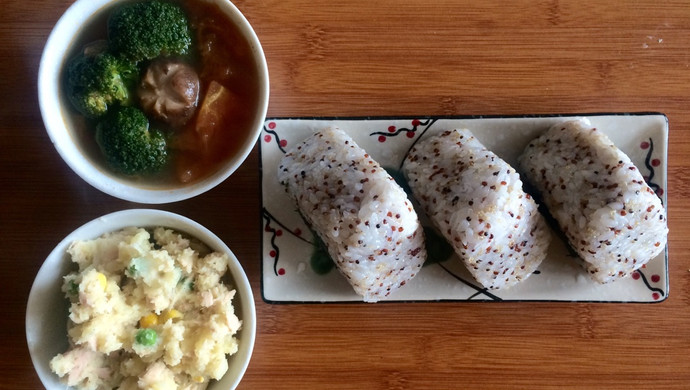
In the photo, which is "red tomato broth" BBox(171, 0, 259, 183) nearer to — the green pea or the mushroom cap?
the mushroom cap

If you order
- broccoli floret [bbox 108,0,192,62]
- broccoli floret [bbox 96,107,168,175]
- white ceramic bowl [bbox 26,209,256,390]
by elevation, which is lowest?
white ceramic bowl [bbox 26,209,256,390]

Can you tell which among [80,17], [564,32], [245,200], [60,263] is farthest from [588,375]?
[80,17]

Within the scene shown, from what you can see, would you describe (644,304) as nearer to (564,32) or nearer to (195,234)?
(564,32)

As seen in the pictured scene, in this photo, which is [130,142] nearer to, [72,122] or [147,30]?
[72,122]

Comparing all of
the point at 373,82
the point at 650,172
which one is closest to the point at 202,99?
the point at 373,82

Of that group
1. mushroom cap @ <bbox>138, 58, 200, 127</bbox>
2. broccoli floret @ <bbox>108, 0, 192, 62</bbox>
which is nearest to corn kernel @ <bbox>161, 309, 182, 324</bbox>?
mushroom cap @ <bbox>138, 58, 200, 127</bbox>

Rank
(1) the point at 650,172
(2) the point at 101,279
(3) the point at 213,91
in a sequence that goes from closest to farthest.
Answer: (2) the point at 101,279 → (3) the point at 213,91 → (1) the point at 650,172
